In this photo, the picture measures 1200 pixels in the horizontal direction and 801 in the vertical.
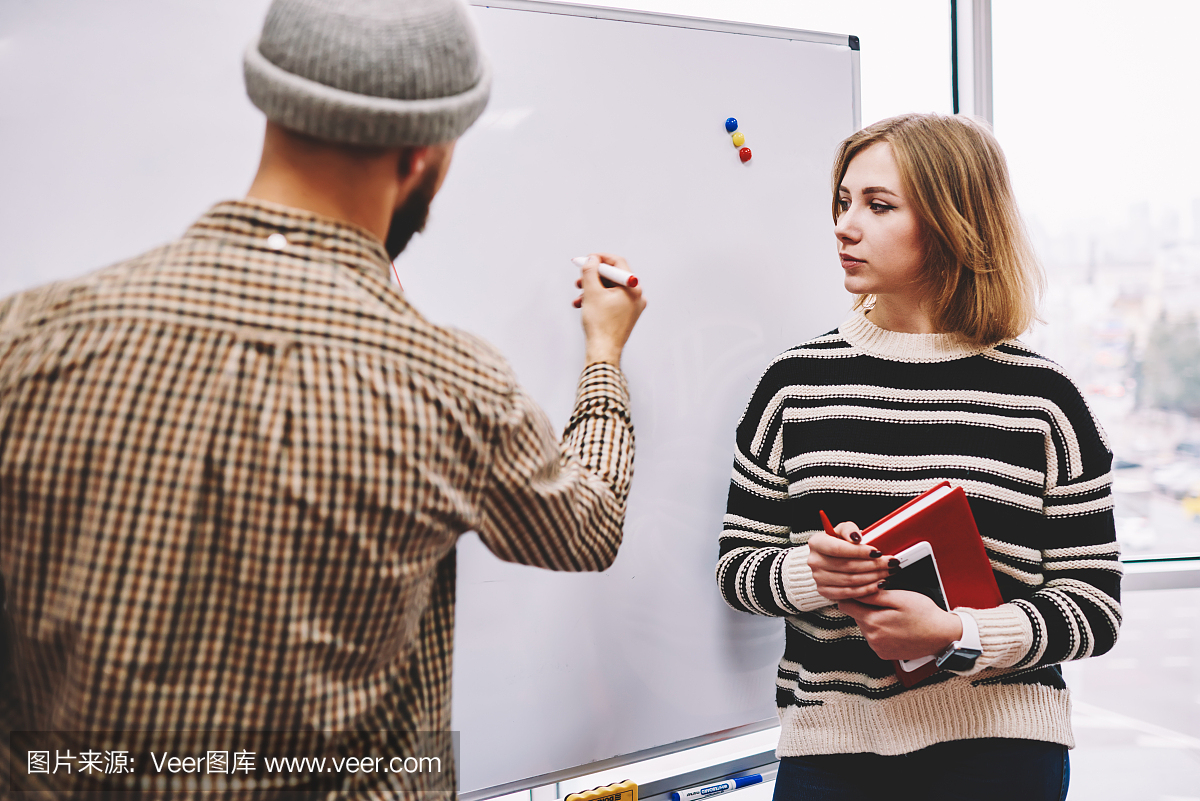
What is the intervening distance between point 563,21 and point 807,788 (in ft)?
3.80

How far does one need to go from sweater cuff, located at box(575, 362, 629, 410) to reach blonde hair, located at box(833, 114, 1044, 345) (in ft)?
1.71

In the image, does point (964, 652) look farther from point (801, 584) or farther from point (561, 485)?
point (561, 485)

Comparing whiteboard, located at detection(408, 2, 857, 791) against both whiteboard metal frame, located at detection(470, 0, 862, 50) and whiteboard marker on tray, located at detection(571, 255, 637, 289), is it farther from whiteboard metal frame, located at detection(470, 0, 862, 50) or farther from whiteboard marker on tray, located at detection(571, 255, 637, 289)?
whiteboard marker on tray, located at detection(571, 255, 637, 289)

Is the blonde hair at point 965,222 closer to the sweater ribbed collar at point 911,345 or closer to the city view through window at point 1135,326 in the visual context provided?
the sweater ribbed collar at point 911,345

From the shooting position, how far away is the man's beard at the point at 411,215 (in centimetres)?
65

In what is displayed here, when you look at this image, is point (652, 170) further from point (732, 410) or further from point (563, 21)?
point (732, 410)

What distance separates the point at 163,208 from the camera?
985 mm

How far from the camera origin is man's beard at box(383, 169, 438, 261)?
651mm

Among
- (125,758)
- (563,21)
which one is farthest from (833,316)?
(125,758)

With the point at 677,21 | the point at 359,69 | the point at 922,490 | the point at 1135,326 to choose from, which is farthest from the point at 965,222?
the point at 1135,326

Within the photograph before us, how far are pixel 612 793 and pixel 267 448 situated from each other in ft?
3.14

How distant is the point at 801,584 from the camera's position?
0.99 metres

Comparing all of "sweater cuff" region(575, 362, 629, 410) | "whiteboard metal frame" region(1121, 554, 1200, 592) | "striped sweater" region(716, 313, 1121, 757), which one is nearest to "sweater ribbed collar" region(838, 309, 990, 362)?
"striped sweater" region(716, 313, 1121, 757)

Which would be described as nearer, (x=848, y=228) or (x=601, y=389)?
(x=601, y=389)
